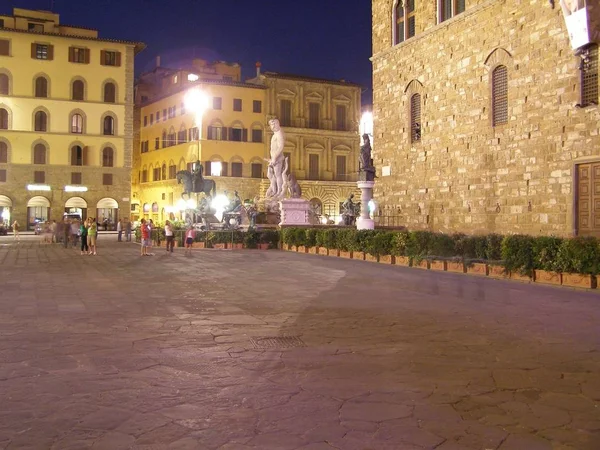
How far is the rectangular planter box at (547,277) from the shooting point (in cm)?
1213

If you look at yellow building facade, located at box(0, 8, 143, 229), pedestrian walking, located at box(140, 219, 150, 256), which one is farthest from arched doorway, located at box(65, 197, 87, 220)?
pedestrian walking, located at box(140, 219, 150, 256)

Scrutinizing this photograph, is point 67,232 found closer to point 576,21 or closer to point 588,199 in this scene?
point 588,199

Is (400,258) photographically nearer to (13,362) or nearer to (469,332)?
(469,332)

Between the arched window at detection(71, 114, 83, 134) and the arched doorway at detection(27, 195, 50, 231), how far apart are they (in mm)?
5816

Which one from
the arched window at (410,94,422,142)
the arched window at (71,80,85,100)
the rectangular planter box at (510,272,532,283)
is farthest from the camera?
the arched window at (71,80,85,100)

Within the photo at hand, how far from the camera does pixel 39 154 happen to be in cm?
4931

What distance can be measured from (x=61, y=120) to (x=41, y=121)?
145 cm

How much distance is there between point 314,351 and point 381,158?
2014 centimetres

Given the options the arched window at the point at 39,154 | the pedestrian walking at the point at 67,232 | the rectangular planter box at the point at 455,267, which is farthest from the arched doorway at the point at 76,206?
the rectangular planter box at the point at 455,267

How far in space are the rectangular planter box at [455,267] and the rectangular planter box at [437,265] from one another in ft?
0.45

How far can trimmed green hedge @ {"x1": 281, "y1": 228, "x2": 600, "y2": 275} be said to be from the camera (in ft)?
38.2

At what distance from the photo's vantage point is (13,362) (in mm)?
5707

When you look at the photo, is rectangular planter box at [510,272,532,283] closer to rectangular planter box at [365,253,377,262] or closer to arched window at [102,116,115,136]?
rectangular planter box at [365,253,377,262]

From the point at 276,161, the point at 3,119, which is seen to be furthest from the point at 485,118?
the point at 3,119
